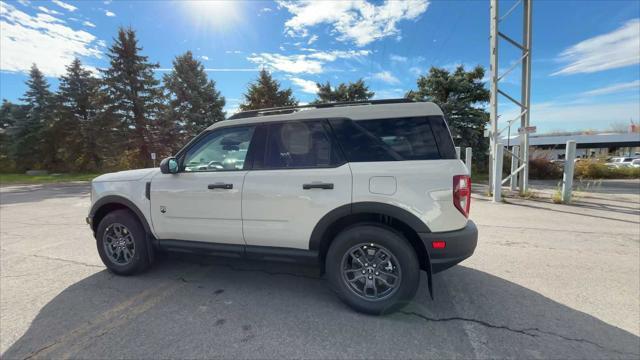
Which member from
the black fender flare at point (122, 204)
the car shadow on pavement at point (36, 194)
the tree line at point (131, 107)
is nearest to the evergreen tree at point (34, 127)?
the tree line at point (131, 107)

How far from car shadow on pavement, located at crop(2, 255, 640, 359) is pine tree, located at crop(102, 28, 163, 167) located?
24.7 metres

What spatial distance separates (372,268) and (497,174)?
7950mm

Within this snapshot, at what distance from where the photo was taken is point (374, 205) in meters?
2.68

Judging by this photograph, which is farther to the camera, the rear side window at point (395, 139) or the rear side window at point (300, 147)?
the rear side window at point (300, 147)

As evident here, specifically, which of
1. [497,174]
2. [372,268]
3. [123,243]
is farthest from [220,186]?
[497,174]

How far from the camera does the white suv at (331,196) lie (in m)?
2.62

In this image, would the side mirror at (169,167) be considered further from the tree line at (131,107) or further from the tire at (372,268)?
the tree line at (131,107)

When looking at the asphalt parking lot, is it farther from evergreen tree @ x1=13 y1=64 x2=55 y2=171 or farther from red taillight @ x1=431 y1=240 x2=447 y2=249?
evergreen tree @ x1=13 y1=64 x2=55 y2=171

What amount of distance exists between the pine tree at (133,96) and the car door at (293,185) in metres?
25.3

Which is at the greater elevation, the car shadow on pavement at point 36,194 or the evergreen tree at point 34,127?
the evergreen tree at point 34,127

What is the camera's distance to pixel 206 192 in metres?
3.18

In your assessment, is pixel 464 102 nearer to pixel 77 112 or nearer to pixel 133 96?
pixel 133 96

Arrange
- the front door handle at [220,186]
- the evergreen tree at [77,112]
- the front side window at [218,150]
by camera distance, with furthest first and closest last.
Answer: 1. the evergreen tree at [77,112]
2. the front side window at [218,150]
3. the front door handle at [220,186]

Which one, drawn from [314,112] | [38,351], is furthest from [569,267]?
[38,351]
